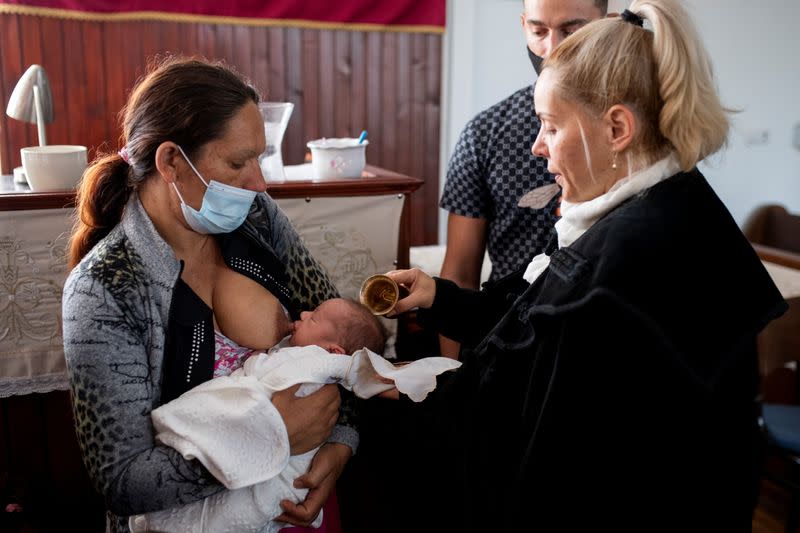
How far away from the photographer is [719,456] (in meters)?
1.19

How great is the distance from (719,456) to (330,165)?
4.61 feet

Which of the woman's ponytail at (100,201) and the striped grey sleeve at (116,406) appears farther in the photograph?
the woman's ponytail at (100,201)

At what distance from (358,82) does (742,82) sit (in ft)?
8.42

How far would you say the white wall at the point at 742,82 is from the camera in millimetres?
4137

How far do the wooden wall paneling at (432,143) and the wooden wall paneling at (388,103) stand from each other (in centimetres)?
19

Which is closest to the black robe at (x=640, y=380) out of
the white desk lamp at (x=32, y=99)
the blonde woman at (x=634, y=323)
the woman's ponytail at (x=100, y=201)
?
the blonde woman at (x=634, y=323)

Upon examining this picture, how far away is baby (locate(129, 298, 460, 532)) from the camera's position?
52.2 inches

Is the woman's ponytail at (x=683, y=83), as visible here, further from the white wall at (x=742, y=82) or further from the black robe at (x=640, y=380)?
the white wall at (x=742, y=82)

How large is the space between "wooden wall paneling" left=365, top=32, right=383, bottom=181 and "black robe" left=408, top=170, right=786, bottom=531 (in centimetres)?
289

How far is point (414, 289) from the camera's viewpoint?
1708 millimetres

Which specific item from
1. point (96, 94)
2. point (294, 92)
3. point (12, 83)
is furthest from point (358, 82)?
point (12, 83)

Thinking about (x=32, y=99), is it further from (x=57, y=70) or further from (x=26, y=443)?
(x=57, y=70)

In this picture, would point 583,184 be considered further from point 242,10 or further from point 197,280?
point 242,10

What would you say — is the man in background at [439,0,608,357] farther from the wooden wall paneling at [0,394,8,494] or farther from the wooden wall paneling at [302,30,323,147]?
the wooden wall paneling at [302,30,323,147]
